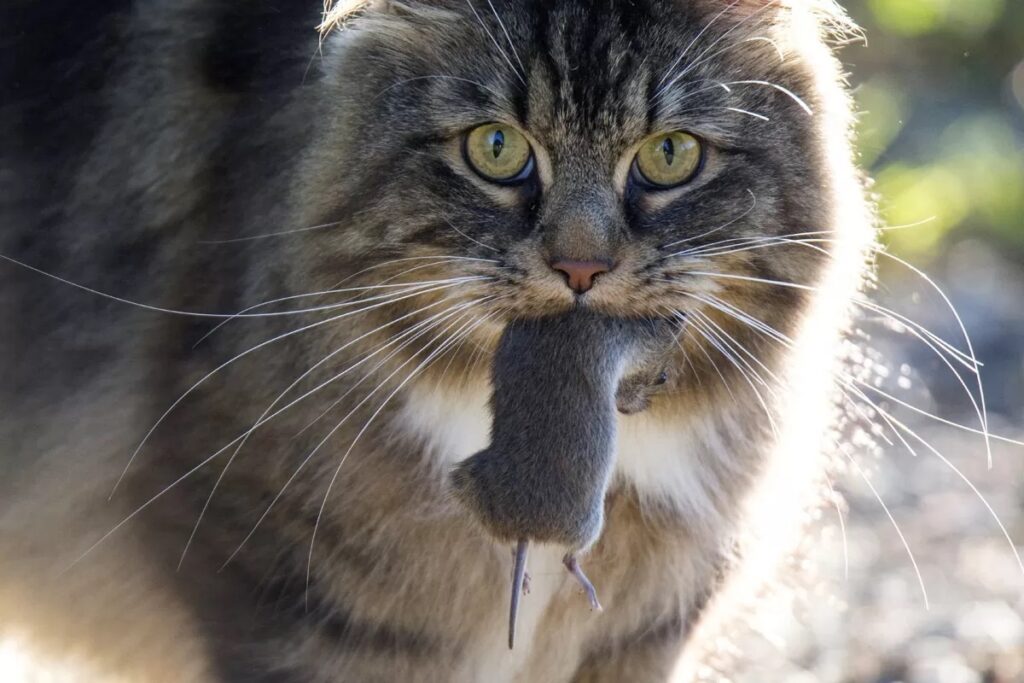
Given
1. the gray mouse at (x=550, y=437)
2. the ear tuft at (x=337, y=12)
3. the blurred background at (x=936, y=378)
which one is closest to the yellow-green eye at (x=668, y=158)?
the gray mouse at (x=550, y=437)

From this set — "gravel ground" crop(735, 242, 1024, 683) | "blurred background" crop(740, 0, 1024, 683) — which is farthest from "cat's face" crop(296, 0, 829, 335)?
"gravel ground" crop(735, 242, 1024, 683)

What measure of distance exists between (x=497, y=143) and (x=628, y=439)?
51 centimetres

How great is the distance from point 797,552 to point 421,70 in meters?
1.24

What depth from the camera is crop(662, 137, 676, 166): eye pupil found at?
179 centimetres

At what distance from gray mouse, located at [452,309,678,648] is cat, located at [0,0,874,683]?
0.05 m

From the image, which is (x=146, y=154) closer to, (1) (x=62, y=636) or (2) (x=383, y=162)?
(2) (x=383, y=162)

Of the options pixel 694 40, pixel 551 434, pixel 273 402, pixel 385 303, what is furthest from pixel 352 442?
pixel 694 40

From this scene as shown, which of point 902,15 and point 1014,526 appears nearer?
point 1014,526

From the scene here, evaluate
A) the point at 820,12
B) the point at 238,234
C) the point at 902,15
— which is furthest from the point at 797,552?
the point at 902,15

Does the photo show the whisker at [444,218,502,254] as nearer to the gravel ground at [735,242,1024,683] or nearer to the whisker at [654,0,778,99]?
the whisker at [654,0,778,99]

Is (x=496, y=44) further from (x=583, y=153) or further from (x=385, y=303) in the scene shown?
(x=385, y=303)

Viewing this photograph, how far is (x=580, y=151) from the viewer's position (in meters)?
1.74

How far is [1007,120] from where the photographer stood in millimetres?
4293

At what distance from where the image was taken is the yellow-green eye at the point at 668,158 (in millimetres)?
1778
